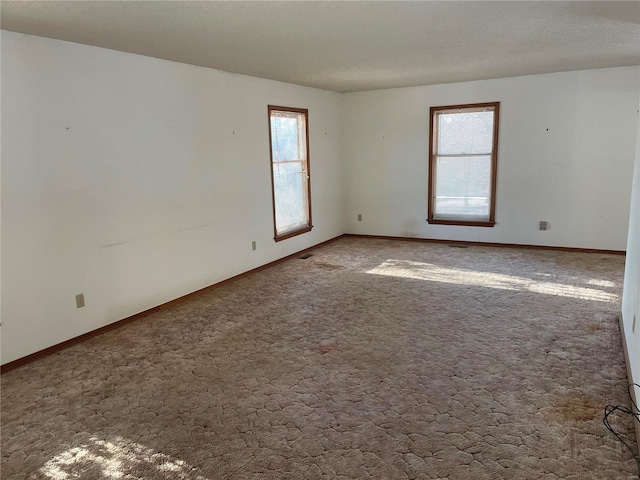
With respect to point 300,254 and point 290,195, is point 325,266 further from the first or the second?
point 290,195

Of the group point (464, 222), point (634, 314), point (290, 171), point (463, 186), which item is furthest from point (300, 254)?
point (634, 314)

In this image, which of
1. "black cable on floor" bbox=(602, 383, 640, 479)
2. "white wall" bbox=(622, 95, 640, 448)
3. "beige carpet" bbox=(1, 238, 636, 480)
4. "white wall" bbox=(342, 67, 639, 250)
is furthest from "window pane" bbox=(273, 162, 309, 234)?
"black cable on floor" bbox=(602, 383, 640, 479)

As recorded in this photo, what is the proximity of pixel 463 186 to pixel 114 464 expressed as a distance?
5.72 metres

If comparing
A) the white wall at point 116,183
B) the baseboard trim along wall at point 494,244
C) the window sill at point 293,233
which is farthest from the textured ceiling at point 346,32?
the baseboard trim along wall at point 494,244

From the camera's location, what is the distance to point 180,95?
4.46 meters

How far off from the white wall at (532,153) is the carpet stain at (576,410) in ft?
13.3

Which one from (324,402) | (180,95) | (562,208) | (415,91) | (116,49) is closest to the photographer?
(324,402)

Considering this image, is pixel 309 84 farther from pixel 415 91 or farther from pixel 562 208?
pixel 562 208

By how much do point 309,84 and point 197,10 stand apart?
3498mm

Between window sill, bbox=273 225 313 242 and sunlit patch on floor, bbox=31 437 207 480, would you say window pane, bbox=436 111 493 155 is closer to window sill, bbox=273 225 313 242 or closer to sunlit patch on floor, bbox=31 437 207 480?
window sill, bbox=273 225 313 242

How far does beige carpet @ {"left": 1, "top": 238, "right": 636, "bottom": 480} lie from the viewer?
7.33 ft

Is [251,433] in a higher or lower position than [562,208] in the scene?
lower

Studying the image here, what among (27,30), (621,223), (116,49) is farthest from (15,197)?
(621,223)

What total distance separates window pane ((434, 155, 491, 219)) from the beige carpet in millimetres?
2092
